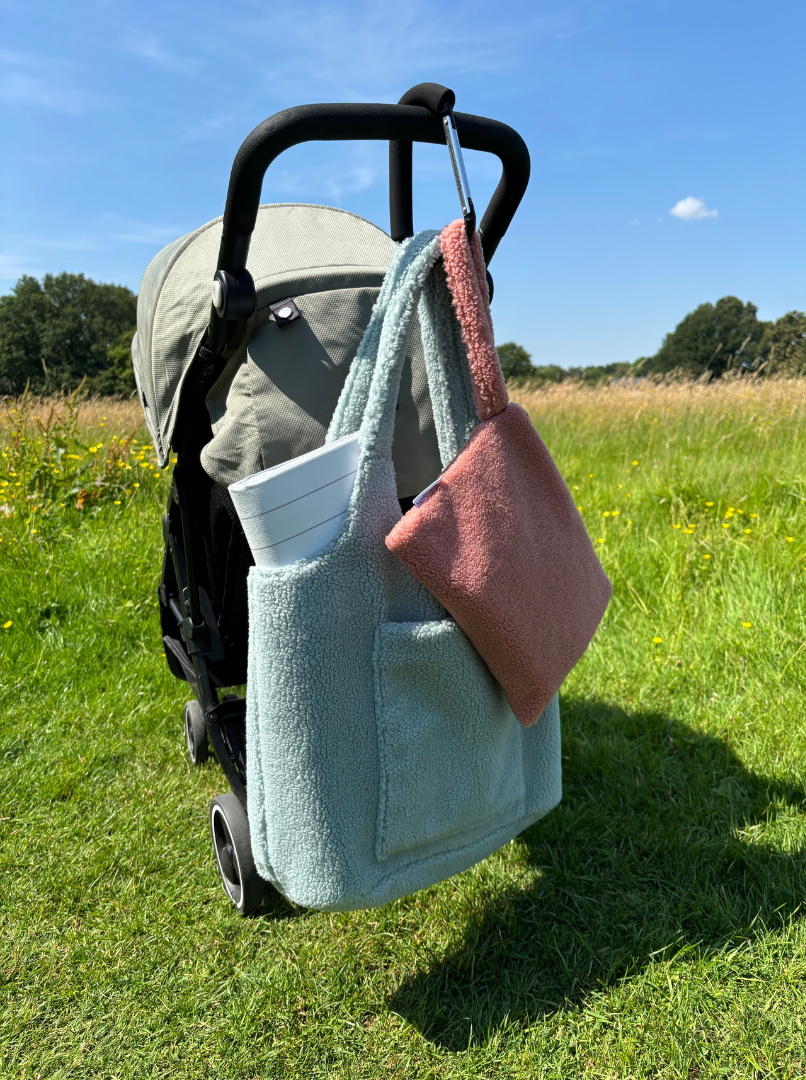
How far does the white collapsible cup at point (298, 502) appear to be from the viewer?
1060mm

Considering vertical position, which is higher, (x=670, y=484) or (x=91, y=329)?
(x=91, y=329)

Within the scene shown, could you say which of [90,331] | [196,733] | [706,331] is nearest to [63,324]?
[90,331]

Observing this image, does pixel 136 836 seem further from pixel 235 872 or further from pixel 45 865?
pixel 235 872

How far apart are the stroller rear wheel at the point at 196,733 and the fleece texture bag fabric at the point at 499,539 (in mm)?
1502

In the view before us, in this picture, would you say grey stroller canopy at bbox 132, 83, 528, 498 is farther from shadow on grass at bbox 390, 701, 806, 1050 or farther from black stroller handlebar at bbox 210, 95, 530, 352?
shadow on grass at bbox 390, 701, 806, 1050

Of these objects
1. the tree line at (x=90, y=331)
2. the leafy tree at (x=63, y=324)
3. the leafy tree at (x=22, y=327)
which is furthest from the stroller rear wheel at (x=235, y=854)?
the leafy tree at (x=22, y=327)

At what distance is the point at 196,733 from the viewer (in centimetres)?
248

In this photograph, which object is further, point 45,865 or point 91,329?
point 91,329

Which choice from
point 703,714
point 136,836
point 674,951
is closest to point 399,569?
point 674,951

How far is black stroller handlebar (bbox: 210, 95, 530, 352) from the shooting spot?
1104mm

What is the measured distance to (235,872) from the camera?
1909 millimetres

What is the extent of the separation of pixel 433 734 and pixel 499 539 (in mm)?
342

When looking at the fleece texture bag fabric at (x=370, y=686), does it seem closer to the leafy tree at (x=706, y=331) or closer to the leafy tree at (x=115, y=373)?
the leafy tree at (x=115, y=373)

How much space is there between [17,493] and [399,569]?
3917 millimetres
